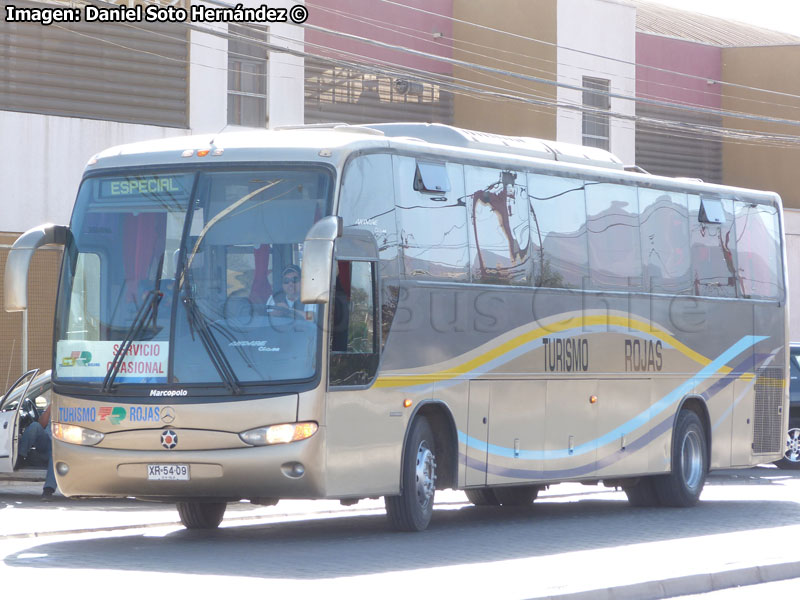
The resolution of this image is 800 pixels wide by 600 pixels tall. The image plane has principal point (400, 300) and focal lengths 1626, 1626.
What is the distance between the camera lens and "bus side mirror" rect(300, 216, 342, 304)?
1162 cm

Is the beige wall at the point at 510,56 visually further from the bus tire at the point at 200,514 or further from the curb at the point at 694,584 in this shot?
the curb at the point at 694,584

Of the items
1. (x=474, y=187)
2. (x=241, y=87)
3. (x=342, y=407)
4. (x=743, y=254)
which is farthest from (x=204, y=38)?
(x=342, y=407)

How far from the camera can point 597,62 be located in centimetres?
3641

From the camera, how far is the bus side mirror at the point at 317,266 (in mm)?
11617

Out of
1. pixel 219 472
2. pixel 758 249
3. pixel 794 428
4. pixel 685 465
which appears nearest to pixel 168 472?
pixel 219 472

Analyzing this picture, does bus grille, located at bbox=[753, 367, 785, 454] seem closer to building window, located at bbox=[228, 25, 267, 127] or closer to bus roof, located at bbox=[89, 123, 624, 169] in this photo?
bus roof, located at bbox=[89, 123, 624, 169]

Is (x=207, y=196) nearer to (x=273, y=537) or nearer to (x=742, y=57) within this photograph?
(x=273, y=537)

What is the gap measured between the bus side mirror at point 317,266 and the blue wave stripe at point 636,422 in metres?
3.12

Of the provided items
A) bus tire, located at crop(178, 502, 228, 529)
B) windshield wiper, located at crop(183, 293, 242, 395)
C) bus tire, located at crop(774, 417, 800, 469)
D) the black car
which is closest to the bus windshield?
windshield wiper, located at crop(183, 293, 242, 395)

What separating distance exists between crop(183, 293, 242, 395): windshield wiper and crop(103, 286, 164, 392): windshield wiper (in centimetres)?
27

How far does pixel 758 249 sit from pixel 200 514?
8.31 meters

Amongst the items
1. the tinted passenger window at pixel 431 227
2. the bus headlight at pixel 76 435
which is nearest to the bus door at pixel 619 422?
the tinted passenger window at pixel 431 227

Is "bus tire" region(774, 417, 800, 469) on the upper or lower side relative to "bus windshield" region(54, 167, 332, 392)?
lower

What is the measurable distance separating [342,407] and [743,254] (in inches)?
314
